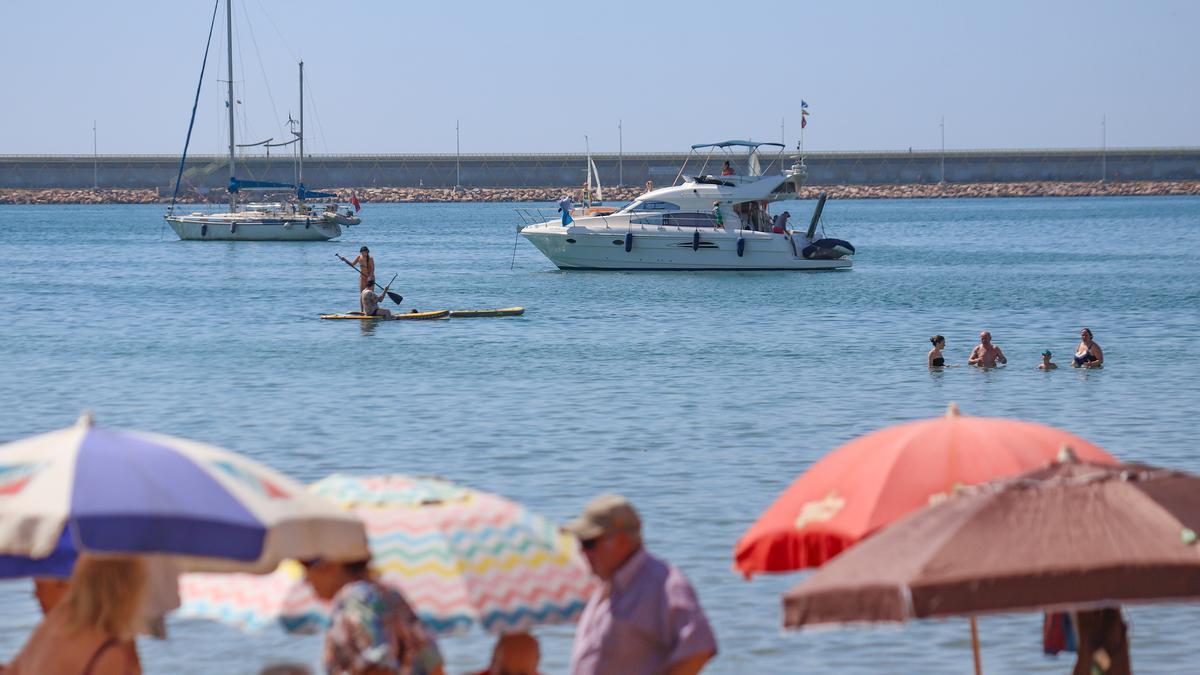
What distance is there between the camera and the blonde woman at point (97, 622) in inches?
233

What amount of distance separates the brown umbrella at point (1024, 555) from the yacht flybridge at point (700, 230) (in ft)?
144

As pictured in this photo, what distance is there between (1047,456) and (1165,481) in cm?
100

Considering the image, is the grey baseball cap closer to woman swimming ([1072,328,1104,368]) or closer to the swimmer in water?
woman swimming ([1072,328,1104,368])

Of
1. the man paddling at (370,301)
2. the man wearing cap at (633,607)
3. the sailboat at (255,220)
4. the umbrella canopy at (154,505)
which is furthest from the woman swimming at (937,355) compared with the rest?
the sailboat at (255,220)

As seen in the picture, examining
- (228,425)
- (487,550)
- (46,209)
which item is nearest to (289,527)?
(487,550)

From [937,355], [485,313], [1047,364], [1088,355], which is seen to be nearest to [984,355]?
[937,355]

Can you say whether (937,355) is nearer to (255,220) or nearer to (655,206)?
(655,206)

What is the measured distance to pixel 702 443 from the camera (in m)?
20.7

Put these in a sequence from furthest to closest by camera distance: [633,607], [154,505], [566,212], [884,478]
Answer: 1. [566,212]
2. [884,478]
3. [633,607]
4. [154,505]

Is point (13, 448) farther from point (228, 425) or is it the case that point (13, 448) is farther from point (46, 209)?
point (46, 209)

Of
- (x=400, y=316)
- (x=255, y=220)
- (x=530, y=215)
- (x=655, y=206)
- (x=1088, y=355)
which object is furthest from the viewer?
(x=530, y=215)

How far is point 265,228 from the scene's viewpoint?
272ft

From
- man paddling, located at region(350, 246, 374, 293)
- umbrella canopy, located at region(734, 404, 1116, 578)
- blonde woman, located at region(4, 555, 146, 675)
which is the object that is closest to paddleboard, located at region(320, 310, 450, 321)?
man paddling, located at region(350, 246, 374, 293)

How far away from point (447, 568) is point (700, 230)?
147 feet
